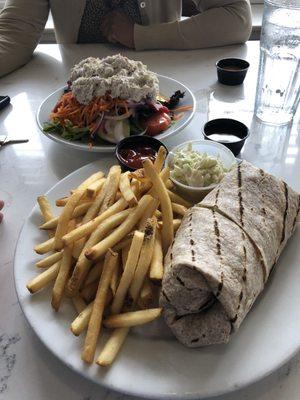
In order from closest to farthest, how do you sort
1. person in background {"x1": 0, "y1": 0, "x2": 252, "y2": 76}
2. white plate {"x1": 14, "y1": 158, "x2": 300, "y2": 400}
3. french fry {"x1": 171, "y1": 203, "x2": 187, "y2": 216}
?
white plate {"x1": 14, "y1": 158, "x2": 300, "y2": 400}
french fry {"x1": 171, "y1": 203, "x2": 187, "y2": 216}
person in background {"x1": 0, "y1": 0, "x2": 252, "y2": 76}

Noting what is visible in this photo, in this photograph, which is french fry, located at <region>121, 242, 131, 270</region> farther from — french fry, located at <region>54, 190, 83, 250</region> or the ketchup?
the ketchup

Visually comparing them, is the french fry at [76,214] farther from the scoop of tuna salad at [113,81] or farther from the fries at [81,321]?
the scoop of tuna salad at [113,81]

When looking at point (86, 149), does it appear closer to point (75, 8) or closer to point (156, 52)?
point (156, 52)

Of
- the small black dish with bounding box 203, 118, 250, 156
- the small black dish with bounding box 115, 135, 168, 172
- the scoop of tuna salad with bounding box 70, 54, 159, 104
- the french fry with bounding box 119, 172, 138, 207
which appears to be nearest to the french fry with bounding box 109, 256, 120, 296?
the french fry with bounding box 119, 172, 138, 207

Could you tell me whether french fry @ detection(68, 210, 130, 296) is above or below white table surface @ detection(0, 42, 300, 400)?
above

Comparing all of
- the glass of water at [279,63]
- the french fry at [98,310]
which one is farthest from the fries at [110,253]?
the glass of water at [279,63]

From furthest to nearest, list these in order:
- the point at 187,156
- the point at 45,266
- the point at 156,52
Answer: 1. the point at 156,52
2. the point at 187,156
3. the point at 45,266

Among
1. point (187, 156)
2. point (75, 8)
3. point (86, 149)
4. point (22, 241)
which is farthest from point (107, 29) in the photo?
point (22, 241)

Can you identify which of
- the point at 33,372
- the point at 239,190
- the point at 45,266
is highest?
the point at 239,190
